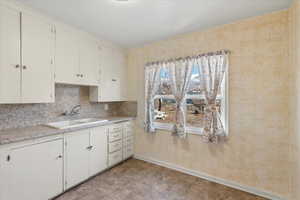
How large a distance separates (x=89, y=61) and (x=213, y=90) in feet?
6.88

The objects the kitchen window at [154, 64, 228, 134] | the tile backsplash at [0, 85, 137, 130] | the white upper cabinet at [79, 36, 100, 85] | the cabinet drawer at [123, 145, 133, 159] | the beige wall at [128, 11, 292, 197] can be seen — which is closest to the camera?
the beige wall at [128, 11, 292, 197]

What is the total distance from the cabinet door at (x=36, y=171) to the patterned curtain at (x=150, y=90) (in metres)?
1.52

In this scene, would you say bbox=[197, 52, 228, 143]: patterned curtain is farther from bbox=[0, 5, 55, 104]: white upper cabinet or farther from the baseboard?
bbox=[0, 5, 55, 104]: white upper cabinet

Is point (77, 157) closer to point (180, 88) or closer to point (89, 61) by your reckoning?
point (89, 61)

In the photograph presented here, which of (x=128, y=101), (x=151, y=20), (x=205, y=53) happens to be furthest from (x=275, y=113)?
(x=128, y=101)

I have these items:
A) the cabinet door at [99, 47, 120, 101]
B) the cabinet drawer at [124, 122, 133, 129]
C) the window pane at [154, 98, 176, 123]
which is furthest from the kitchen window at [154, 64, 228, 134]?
the cabinet door at [99, 47, 120, 101]

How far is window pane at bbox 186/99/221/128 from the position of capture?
8.16 ft

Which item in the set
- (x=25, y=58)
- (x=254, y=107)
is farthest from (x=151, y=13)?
(x=254, y=107)

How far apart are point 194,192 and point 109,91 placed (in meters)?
2.24

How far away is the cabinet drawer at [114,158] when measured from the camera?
2.65 m

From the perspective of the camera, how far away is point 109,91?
2.96 metres

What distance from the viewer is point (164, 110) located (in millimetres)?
2908

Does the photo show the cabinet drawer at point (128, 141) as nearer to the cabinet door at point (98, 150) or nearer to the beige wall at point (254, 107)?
the cabinet door at point (98, 150)

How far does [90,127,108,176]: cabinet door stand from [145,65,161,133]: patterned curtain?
33.3 inches
